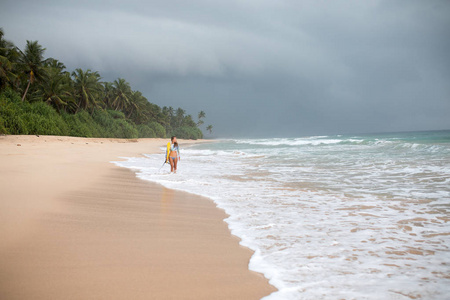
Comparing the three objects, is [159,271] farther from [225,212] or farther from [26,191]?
[26,191]

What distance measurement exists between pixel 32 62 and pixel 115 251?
138 ft

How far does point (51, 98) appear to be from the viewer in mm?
39281

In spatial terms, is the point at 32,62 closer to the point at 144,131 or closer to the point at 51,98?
the point at 51,98

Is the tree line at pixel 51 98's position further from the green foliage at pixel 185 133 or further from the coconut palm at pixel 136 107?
the green foliage at pixel 185 133

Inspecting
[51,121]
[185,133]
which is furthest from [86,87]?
[185,133]

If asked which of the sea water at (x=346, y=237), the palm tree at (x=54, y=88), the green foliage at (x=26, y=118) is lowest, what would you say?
the sea water at (x=346, y=237)

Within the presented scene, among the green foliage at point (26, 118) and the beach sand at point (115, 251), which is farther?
the green foliage at point (26, 118)

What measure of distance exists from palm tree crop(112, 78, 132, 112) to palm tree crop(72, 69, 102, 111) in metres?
13.8

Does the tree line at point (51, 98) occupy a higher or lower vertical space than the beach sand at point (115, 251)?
higher

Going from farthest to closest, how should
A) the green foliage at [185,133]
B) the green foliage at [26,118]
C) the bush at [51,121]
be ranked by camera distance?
the green foliage at [185,133]
the bush at [51,121]
the green foliage at [26,118]

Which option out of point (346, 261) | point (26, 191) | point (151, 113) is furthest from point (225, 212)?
point (151, 113)

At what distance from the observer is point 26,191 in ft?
16.1

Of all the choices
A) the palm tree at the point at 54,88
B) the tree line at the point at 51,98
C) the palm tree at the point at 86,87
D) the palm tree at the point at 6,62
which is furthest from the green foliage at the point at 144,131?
the palm tree at the point at 6,62

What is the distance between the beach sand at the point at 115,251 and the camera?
6.72 feet
